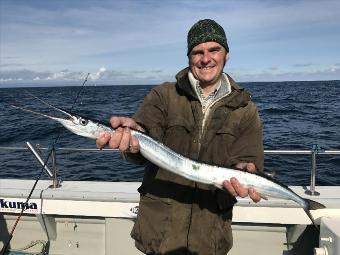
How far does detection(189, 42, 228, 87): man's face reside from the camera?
3.49 meters

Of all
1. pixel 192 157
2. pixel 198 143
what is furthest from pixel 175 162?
pixel 198 143

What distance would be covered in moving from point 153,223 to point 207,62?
1477mm

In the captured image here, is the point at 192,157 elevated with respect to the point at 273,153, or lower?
elevated

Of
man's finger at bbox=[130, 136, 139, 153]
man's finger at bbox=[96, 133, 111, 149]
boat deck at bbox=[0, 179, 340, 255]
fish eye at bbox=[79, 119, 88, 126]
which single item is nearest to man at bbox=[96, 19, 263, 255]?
man's finger at bbox=[130, 136, 139, 153]

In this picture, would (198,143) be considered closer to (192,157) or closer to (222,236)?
(192,157)

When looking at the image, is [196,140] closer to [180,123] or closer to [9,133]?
[180,123]

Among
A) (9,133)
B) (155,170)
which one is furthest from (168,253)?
(9,133)

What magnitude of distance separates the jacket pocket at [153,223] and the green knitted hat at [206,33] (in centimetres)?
139

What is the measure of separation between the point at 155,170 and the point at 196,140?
0.46 metres

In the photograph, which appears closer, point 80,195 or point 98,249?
point 80,195

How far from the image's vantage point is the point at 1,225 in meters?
6.32

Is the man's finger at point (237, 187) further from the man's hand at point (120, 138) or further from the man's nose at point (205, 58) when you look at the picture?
the man's nose at point (205, 58)

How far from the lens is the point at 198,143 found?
139 inches

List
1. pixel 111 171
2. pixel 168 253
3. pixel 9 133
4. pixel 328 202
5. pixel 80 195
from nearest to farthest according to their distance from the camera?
pixel 168 253 < pixel 328 202 < pixel 80 195 < pixel 111 171 < pixel 9 133
